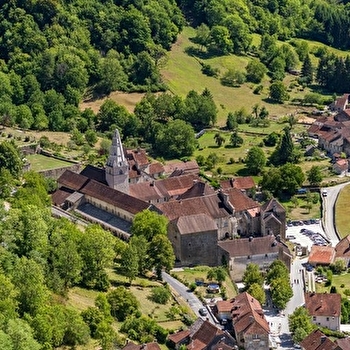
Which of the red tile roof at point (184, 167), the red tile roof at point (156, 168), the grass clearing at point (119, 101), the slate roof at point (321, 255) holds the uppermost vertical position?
the slate roof at point (321, 255)

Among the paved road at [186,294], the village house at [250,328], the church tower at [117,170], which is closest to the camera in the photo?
the village house at [250,328]

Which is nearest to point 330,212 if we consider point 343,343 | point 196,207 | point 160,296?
point 196,207

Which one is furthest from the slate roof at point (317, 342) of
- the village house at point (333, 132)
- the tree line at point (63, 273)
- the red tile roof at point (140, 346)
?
the village house at point (333, 132)

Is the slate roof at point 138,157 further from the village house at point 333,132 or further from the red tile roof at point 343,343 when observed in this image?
the red tile roof at point 343,343

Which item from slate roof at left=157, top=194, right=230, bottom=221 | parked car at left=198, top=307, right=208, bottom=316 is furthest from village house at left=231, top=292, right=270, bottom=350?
slate roof at left=157, top=194, right=230, bottom=221

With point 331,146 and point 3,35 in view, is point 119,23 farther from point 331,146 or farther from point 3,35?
point 331,146

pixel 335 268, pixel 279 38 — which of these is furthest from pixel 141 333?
pixel 279 38
